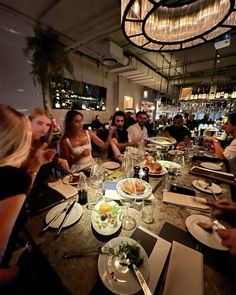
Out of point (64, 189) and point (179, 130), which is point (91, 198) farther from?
point (179, 130)

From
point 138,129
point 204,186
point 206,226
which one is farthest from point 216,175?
point 138,129

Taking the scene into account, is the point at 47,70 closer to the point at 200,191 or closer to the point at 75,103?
the point at 75,103

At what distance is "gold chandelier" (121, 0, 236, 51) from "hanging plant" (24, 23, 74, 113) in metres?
2.99

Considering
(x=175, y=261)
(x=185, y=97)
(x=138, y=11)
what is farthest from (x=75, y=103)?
(x=175, y=261)

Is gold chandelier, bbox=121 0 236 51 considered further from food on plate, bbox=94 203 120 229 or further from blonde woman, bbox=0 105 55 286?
food on plate, bbox=94 203 120 229

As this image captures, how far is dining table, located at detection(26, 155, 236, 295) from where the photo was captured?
58cm

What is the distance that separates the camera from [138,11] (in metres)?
1.12

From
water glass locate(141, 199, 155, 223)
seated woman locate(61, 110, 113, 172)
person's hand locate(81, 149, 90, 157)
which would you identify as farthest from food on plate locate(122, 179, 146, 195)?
person's hand locate(81, 149, 90, 157)

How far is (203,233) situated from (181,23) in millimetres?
1871

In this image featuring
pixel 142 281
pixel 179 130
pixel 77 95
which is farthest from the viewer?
pixel 77 95

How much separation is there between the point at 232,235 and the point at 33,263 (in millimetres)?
1279

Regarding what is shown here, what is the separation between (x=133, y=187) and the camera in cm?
111

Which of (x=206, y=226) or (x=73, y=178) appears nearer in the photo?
(x=206, y=226)

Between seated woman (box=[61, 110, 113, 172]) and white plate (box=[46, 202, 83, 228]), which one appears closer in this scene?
white plate (box=[46, 202, 83, 228])
